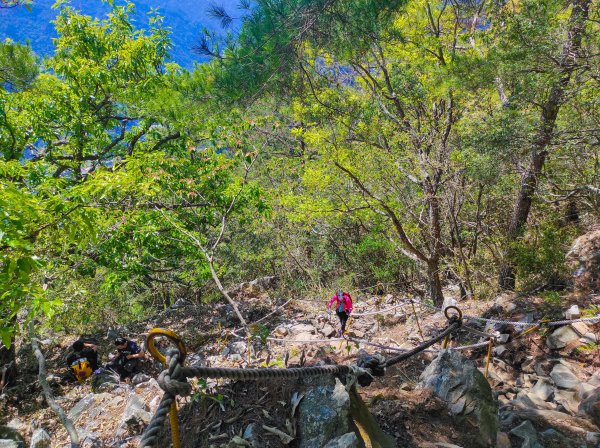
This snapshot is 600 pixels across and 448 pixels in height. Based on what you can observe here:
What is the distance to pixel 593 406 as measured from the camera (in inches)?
132

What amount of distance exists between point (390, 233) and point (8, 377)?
9144mm

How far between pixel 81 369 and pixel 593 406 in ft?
24.6

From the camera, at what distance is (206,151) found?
6.98m

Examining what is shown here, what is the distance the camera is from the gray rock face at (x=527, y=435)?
8.84 ft

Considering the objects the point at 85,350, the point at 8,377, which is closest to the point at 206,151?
the point at 85,350

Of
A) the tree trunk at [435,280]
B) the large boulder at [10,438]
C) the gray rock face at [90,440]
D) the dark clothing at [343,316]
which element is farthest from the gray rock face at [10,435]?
the tree trunk at [435,280]

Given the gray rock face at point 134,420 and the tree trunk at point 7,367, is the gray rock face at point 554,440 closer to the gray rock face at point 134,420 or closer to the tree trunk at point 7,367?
the gray rock face at point 134,420

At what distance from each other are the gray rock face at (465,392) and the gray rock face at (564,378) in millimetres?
1932

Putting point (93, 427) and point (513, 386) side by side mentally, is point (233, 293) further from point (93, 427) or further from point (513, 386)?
point (513, 386)

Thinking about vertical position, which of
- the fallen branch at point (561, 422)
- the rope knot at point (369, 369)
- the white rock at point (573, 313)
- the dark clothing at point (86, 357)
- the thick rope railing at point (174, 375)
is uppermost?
the thick rope railing at point (174, 375)

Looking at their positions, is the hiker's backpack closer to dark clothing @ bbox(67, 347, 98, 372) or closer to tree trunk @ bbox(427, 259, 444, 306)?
dark clothing @ bbox(67, 347, 98, 372)

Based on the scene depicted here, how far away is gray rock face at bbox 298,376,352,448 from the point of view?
7.00ft

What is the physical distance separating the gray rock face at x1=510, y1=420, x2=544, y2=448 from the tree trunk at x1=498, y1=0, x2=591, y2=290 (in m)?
4.17

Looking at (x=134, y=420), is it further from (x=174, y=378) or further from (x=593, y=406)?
(x=593, y=406)
